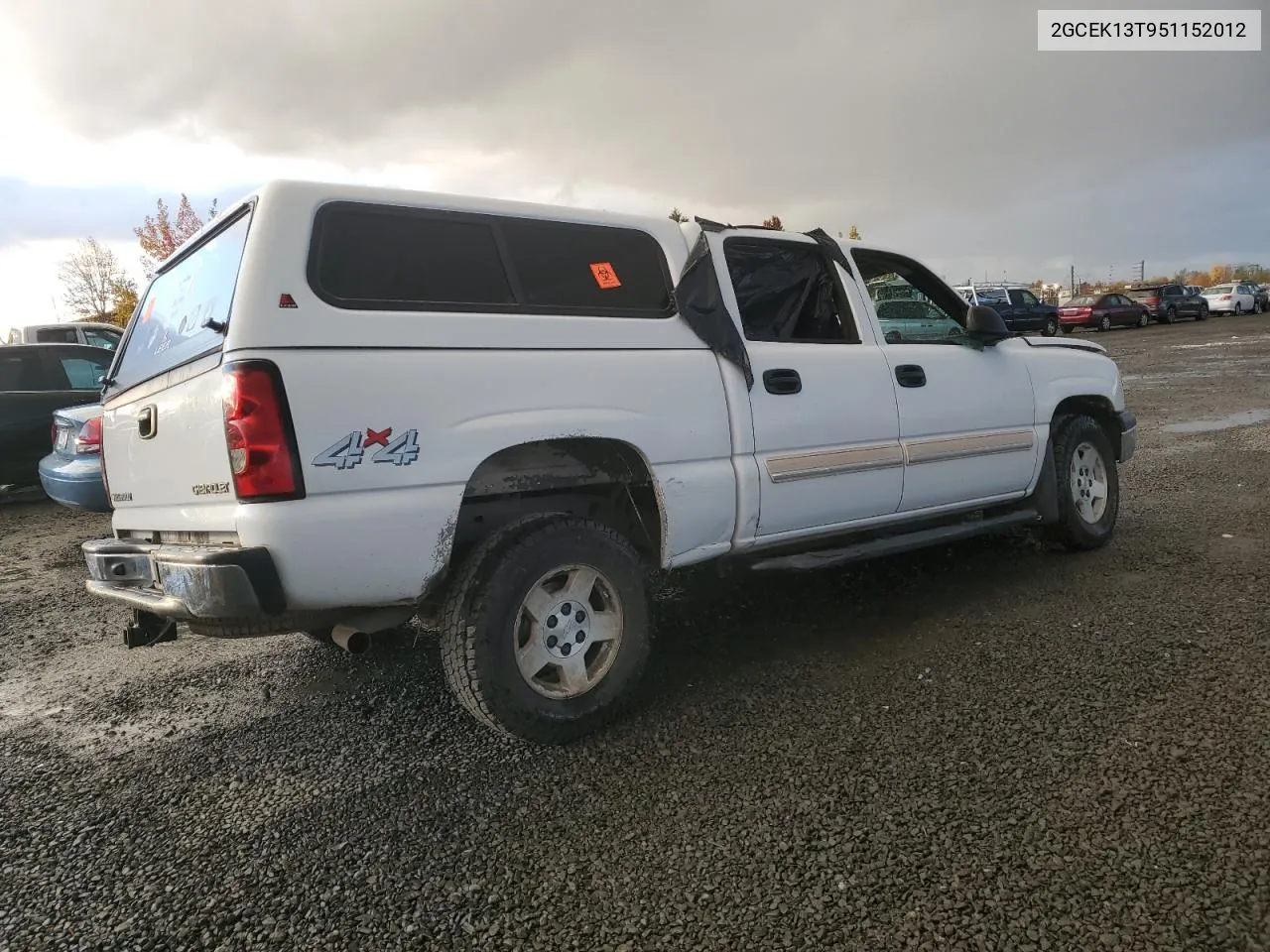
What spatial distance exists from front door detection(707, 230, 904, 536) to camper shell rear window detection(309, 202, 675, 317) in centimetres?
45

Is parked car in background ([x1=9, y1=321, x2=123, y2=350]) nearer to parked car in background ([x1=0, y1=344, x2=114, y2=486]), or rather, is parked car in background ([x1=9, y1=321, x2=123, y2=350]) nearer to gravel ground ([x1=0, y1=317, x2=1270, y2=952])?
parked car in background ([x1=0, y1=344, x2=114, y2=486])

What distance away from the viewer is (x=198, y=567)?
8.35 ft

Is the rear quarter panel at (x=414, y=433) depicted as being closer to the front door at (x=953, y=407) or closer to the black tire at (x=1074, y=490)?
the front door at (x=953, y=407)

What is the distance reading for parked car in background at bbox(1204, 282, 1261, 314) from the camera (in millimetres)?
40781

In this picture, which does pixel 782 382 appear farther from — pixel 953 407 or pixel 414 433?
pixel 414 433

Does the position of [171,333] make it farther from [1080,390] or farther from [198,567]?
[1080,390]

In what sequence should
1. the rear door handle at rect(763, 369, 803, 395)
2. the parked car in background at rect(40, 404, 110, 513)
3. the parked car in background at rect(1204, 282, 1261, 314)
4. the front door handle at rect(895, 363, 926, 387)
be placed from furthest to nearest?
the parked car in background at rect(1204, 282, 1261, 314) → the parked car in background at rect(40, 404, 110, 513) → the front door handle at rect(895, 363, 926, 387) → the rear door handle at rect(763, 369, 803, 395)

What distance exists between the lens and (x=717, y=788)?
105 inches

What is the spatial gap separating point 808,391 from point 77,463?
5.95 meters

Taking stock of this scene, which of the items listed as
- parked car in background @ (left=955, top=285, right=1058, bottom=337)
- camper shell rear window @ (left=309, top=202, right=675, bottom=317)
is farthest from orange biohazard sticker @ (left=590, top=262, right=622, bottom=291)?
parked car in background @ (left=955, top=285, right=1058, bottom=337)

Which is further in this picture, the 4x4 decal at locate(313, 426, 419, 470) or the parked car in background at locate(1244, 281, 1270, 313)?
the parked car in background at locate(1244, 281, 1270, 313)

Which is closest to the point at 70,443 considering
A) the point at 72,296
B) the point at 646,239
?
the point at 646,239

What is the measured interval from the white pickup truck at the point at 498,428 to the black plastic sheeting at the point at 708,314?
0.01 meters

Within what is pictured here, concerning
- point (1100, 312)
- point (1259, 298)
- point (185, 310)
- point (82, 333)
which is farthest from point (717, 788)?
point (1259, 298)
